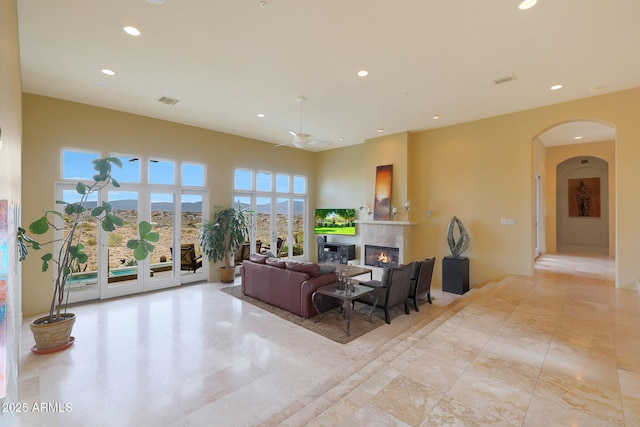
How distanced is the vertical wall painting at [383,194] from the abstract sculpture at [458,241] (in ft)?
5.11

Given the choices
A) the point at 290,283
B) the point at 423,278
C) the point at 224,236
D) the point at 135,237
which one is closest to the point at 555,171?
the point at 423,278

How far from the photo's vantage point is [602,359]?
2.62m

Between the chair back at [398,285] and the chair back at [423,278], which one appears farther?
the chair back at [423,278]

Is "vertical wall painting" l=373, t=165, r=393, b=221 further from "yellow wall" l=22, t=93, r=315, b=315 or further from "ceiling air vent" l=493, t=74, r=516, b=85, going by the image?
"yellow wall" l=22, t=93, r=315, b=315

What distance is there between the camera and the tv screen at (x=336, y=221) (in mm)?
8555

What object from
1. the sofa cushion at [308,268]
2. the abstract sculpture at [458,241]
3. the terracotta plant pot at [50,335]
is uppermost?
the abstract sculpture at [458,241]

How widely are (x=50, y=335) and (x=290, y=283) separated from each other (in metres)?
3.10

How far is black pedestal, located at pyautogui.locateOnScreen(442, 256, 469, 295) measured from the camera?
613 cm

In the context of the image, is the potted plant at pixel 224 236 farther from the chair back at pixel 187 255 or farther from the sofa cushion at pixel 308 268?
the sofa cushion at pixel 308 268

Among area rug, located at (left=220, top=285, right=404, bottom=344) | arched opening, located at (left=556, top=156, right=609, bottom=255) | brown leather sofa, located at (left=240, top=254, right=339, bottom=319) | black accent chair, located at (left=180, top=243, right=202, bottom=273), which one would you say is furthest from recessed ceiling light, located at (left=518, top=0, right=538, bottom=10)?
arched opening, located at (left=556, top=156, right=609, bottom=255)

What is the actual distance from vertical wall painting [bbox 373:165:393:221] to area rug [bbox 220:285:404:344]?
9.51ft

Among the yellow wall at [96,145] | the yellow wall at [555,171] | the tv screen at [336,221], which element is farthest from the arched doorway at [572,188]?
the yellow wall at [96,145]

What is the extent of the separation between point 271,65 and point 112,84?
A: 271 cm

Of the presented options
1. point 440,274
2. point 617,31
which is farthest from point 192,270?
point 617,31
